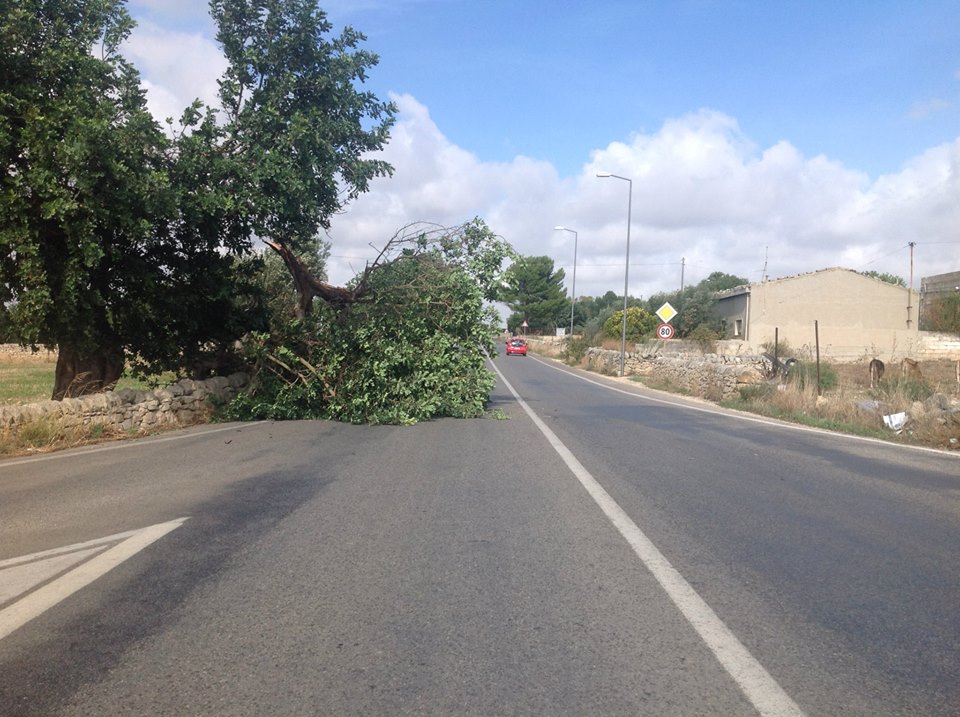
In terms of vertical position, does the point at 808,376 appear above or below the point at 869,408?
above

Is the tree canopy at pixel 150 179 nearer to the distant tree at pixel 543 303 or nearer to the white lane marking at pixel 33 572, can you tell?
the white lane marking at pixel 33 572

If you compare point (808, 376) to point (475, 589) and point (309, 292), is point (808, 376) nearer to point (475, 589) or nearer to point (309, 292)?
point (309, 292)

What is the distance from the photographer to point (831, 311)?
4947cm

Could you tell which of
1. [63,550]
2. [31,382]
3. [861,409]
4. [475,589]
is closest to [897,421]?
[861,409]

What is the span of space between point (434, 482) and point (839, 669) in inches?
217

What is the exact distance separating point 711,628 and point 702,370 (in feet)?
86.8

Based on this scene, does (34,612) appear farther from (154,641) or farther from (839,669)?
(839,669)

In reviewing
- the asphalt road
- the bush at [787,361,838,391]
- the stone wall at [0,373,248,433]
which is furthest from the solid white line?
the bush at [787,361,838,391]

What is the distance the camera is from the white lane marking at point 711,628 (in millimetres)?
3809

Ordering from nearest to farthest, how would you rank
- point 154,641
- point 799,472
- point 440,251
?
point 154,641 → point 799,472 → point 440,251

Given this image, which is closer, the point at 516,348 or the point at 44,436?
the point at 44,436

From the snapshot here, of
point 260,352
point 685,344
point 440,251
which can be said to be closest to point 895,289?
point 685,344

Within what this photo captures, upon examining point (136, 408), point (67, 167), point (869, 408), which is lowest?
point (869, 408)

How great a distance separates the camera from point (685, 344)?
43.4 m
